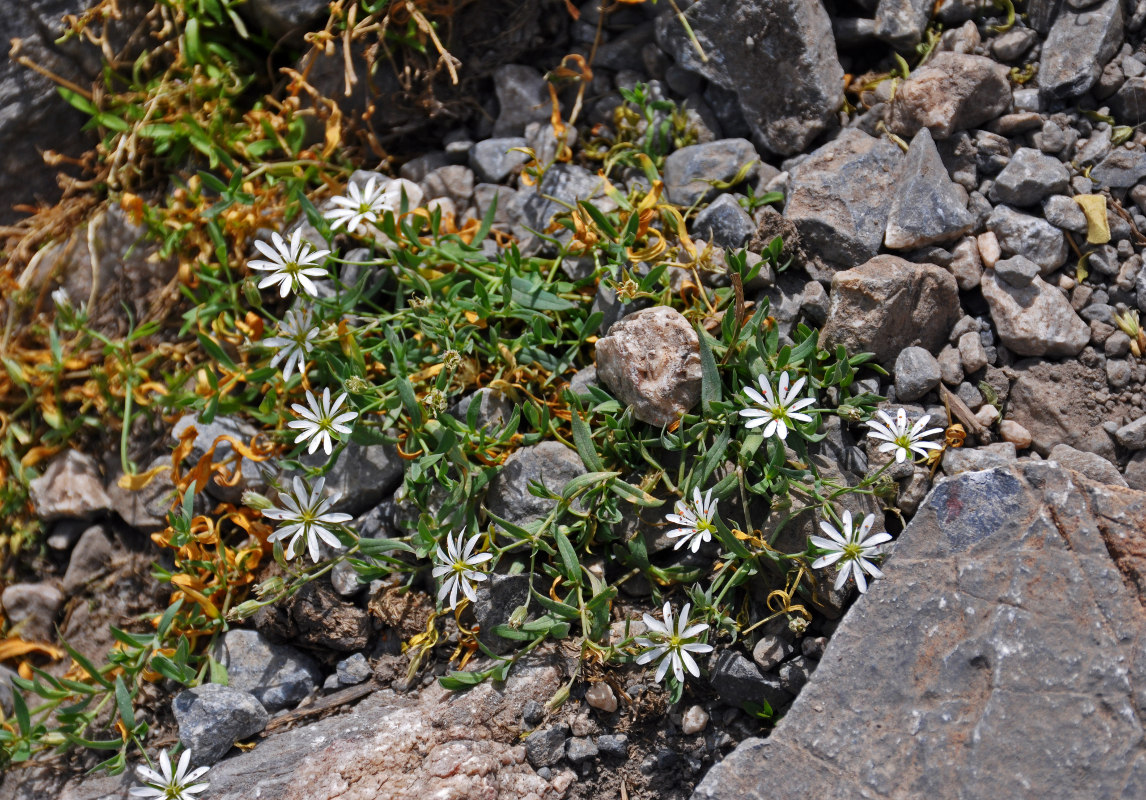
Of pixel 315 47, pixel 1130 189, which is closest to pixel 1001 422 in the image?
pixel 1130 189

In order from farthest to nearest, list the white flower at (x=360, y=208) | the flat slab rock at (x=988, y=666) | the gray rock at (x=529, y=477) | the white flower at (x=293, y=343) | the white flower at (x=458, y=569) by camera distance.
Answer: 1. the white flower at (x=360, y=208)
2. the white flower at (x=293, y=343)
3. the gray rock at (x=529, y=477)
4. the white flower at (x=458, y=569)
5. the flat slab rock at (x=988, y=666)

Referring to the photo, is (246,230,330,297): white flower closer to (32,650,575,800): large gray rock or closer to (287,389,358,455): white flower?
(287,389,358,455): white flower

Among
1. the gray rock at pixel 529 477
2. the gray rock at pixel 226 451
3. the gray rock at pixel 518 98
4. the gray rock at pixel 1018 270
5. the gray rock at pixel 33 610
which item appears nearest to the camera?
the gray rock at pixel 1018 270

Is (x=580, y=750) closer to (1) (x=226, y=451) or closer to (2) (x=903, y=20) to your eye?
(1) (x=226, y=451)

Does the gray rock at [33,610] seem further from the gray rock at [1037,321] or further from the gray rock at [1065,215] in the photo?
the gray rock at [1065,215]

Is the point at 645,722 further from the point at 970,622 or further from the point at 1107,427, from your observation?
the point at 1107,427

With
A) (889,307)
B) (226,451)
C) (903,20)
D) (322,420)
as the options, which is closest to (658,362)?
(889,307)

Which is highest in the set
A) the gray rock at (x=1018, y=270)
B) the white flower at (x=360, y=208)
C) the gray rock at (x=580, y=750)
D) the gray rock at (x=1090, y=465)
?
the white flower at (x=360, y=208)

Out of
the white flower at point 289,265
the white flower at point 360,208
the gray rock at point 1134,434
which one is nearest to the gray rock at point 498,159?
the white flower at point 360,208
